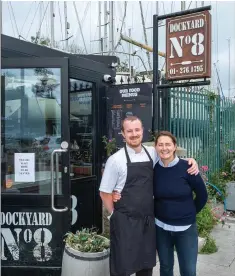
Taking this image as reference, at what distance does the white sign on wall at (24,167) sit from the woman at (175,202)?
1.41m

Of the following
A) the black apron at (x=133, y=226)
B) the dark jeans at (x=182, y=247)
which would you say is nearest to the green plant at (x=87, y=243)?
the black apron at (x=133, y=226)

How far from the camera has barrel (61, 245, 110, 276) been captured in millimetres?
2572

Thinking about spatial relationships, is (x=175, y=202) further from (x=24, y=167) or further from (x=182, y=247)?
(x=24, y=167)

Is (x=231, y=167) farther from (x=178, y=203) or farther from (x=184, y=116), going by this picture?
(x=178, y=203)

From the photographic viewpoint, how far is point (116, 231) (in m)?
2.48

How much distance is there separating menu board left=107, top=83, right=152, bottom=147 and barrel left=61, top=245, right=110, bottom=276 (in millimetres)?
2081

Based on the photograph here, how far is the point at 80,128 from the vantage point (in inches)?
173

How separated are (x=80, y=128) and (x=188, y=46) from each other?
166 centimetres

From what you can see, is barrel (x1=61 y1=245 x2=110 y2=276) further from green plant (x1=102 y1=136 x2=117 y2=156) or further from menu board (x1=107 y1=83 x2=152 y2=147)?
menu board (x1=107 y1=83 x2=152 y2=147)

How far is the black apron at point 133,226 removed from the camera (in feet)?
8.06

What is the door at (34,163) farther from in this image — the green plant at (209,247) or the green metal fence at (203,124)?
the green metal fence at (203,124)

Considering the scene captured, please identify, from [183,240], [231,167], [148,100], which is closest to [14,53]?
[148,100]

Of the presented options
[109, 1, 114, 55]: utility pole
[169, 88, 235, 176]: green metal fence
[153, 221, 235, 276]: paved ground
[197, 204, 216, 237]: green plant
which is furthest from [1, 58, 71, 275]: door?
[109, 1, 114, 55]: utility pole

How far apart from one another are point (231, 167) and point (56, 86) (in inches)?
189
